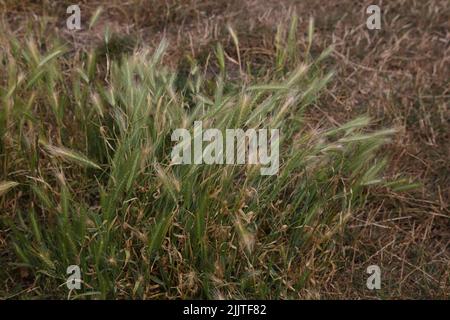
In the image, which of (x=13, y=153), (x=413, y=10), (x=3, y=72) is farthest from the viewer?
(x=413, y=10)

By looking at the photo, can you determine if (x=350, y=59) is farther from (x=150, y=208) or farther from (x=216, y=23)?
(x=150, y=208)

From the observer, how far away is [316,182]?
7.16 feet

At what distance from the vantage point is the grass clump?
1997 mm

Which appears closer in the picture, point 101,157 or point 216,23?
point 101,157

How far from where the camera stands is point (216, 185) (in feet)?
6.72

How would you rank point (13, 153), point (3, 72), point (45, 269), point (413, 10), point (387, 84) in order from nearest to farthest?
point (45, 269) → point (13, 153) → point (3, 72) → point (387, 84) → point (413, 10)

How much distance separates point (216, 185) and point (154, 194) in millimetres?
161

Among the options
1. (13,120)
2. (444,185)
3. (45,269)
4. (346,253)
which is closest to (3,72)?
(13,120)

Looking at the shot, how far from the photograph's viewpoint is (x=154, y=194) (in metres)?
2.03

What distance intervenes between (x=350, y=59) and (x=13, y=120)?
1.25 metres

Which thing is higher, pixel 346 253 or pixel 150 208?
pixel 150 208

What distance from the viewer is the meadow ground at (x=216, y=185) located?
2012mm

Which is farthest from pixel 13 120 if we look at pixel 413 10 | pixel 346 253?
pixel 413 10
